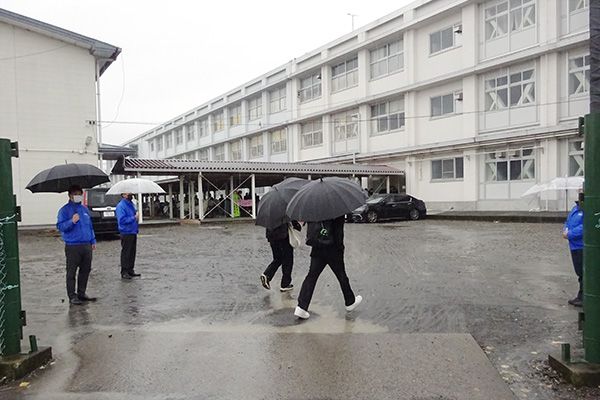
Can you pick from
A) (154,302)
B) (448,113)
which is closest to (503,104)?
(448,113)

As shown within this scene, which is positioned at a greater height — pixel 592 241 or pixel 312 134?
pixel 312 134

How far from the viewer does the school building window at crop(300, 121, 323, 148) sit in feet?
119

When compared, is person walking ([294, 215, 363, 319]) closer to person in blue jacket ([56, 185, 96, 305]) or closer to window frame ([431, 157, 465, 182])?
person in blue jacket ([56, 185, 96, 305])

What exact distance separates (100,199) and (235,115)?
1340 inches

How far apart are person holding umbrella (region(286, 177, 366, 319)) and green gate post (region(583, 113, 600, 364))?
7.63 ft

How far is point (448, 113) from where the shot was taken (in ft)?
87.5

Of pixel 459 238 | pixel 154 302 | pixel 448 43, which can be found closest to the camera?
pixel 154 302

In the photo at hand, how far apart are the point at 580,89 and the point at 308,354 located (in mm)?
22170

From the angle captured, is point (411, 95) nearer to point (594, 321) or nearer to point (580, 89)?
point (580, 89)

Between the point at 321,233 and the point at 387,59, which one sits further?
the point at 387,59

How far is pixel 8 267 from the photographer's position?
396 centimetres

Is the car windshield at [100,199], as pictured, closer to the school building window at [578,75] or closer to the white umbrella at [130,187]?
the white umbrella at [130,187]

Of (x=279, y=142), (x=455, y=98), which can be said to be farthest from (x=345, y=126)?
(x=455, y=98)

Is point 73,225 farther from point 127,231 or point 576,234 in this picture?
point 576,234
